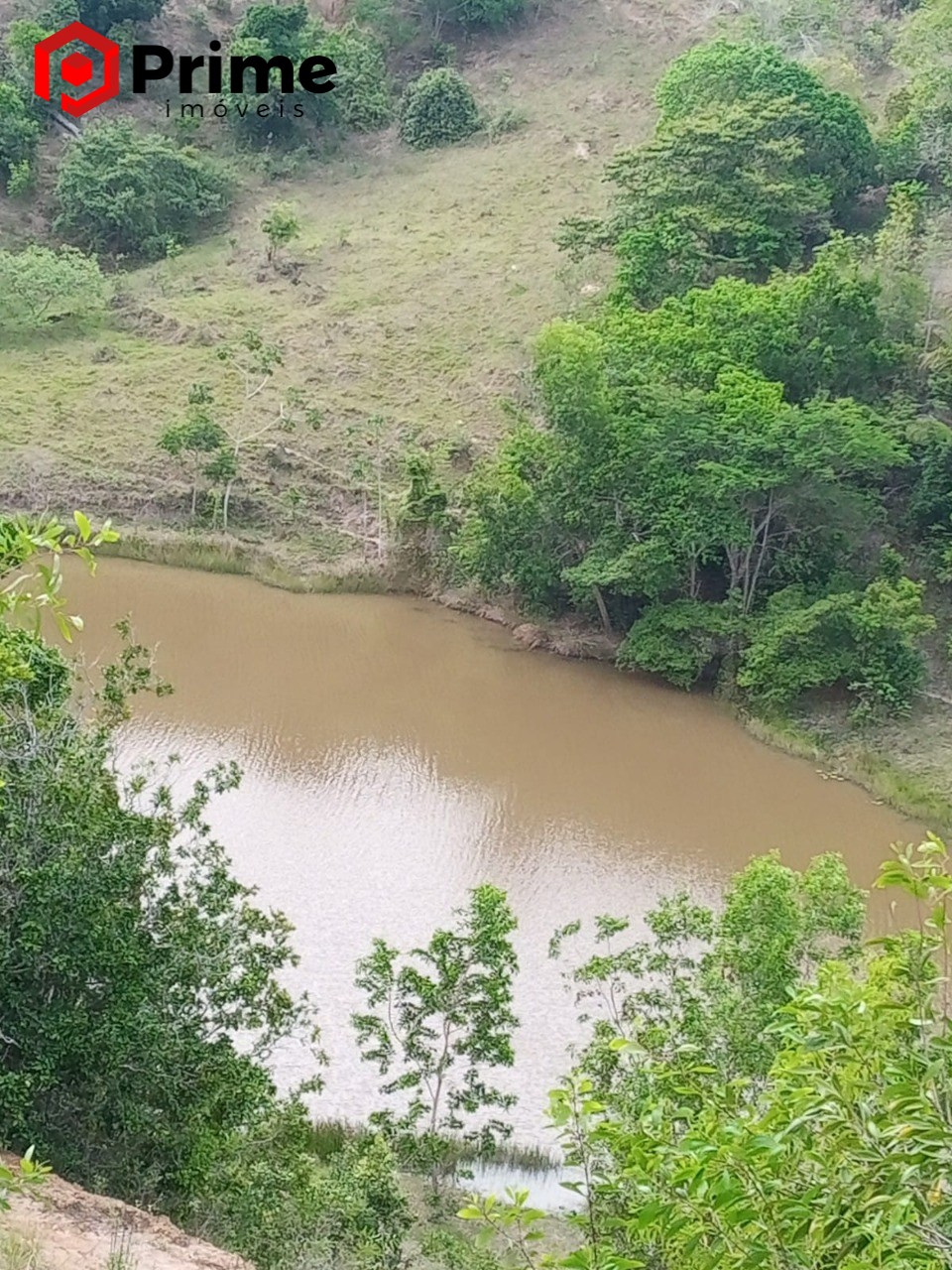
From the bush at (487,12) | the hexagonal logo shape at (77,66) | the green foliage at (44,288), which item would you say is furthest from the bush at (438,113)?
the green foliage at (44,288)

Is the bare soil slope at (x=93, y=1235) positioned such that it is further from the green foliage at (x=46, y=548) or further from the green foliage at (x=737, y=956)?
the green foliage at (x=46, y=548)

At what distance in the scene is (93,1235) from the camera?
4.94 meters

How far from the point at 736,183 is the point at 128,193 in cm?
1149

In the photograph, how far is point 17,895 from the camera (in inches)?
225

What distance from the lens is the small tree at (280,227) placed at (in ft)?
78.0

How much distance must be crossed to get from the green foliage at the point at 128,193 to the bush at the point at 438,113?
16.2 feet

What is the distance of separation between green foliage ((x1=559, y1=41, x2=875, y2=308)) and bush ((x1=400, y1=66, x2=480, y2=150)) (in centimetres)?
740

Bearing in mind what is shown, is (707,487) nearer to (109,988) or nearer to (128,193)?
(109,988)

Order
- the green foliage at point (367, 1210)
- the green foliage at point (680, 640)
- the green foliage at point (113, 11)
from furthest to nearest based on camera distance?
the green foliage at point (113, 11) → the green foliage at point (680, 640) → the green foliage at point (367, 1210)

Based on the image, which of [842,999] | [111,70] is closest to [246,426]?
[111,70]

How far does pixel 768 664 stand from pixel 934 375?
4.75m

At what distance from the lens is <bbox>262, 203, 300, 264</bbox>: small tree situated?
2377 centimetres

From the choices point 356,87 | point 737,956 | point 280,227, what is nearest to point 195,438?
point 280,227

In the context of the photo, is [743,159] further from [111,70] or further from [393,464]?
[111,70]
